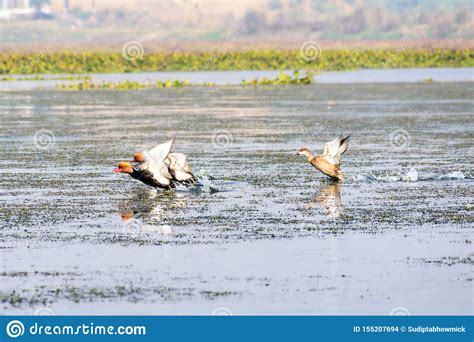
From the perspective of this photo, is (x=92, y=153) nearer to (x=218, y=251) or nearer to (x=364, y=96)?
(x=218, y=251)

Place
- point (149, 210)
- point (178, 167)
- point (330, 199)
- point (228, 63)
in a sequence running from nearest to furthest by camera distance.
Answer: point (149, 210) < point (330, 199) < point (178, 167) < point (228, 63)

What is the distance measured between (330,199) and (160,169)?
319 cm

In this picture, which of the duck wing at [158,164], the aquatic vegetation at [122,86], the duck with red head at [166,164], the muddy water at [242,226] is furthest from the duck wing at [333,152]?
the aquatic vegetation at [122,86]

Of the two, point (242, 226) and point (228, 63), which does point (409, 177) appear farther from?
point (228, 63)

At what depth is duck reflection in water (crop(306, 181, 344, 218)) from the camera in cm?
2045

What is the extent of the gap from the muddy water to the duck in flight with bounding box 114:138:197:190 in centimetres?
28

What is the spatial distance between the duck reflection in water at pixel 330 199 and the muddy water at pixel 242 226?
0.04 m

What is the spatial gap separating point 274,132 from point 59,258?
21.3 metres

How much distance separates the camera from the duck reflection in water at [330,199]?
67.1 ft

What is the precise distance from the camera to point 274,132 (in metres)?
37.5

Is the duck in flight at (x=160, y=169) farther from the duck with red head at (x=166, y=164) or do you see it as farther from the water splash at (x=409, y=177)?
the water splash at (x=409, y=177)

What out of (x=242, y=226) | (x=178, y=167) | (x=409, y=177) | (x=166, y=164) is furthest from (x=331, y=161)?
(x=242, y=226)

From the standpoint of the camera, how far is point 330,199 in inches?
862
